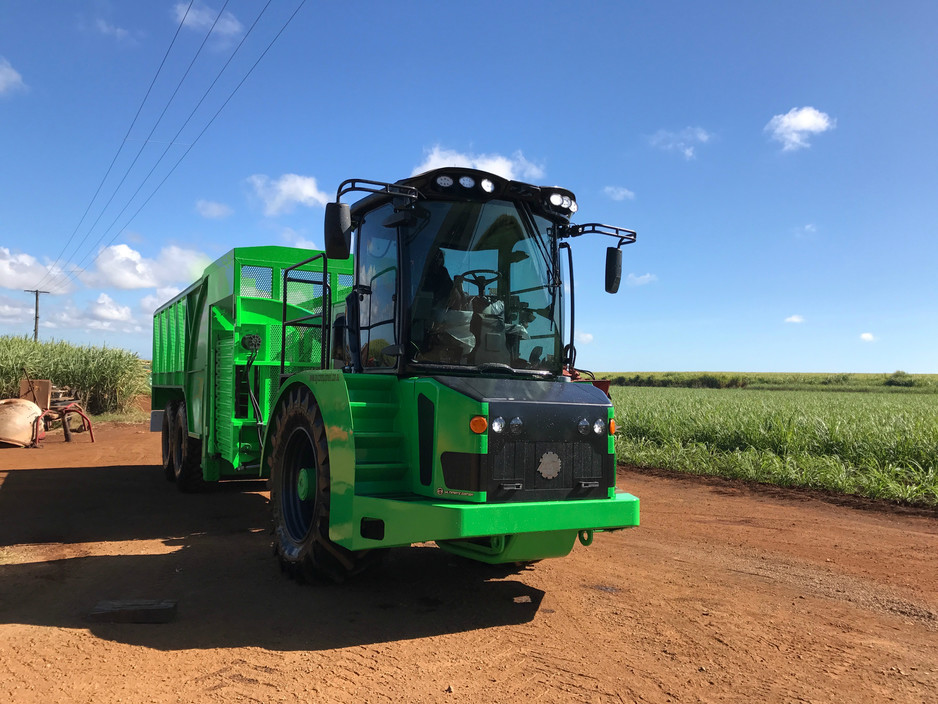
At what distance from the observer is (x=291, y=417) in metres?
5.37

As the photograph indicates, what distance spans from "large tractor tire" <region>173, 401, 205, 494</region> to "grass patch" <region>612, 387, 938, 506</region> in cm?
786

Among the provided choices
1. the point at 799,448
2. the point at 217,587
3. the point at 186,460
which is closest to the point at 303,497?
the point at 217,587

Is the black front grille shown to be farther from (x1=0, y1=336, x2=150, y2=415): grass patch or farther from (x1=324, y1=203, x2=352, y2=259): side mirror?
(x1=0, y1=336, x2=150, y2=415): grass patch

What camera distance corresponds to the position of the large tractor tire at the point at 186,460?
919 cm

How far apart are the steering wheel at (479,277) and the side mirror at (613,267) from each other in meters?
1.05

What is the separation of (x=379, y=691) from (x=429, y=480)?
1.26 metres

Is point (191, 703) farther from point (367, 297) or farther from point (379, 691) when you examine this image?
point (367, 297)

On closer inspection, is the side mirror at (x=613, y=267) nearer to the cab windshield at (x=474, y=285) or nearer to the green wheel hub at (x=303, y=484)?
the cab windshield at (x=474, y=285)

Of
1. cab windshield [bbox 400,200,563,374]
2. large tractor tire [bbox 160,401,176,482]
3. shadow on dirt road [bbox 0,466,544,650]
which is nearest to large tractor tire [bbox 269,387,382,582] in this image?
shadow on dirt road [bbox 0,466,544,650]

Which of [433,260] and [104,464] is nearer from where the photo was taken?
[433,260]

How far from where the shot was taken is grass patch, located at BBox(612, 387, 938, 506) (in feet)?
32.5

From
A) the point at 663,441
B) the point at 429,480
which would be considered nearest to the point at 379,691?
the point at 429,480

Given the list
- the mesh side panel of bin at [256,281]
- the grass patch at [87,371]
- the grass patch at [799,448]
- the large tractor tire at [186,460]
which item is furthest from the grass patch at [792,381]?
the mesh side panel of bin at [256,281]

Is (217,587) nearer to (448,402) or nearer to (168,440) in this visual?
(448,402)
